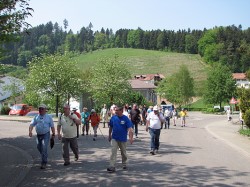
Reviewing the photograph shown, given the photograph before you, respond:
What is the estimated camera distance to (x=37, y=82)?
38156 mm

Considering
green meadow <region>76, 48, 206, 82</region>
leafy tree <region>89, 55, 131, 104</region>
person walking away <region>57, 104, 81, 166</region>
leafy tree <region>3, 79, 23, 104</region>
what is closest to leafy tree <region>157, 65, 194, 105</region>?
green meadow <region>76, 48, 206, 82</region>

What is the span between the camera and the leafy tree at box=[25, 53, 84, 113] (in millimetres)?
38250

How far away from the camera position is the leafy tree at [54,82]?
3825 cm

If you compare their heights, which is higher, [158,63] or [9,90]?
[158,63]

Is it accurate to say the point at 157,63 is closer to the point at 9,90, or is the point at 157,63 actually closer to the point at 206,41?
the point at 206,41

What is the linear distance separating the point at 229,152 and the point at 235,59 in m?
123

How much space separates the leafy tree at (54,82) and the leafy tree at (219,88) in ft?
129

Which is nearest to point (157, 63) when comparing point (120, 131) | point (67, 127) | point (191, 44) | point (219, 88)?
point (191, 44)

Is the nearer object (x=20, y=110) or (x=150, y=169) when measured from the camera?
(x=150, y=169)

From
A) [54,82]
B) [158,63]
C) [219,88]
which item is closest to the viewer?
[54,82]

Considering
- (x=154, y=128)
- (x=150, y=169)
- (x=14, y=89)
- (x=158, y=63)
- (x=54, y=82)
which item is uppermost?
(x=158, y=63)

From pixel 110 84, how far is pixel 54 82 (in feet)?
32.6

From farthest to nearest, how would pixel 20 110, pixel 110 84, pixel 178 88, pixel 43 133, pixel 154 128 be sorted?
pixel 178 88
pixel 110 84
pixel 20 110
pixel 154 128
pixel 43 133

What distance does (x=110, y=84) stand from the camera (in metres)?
46.8
